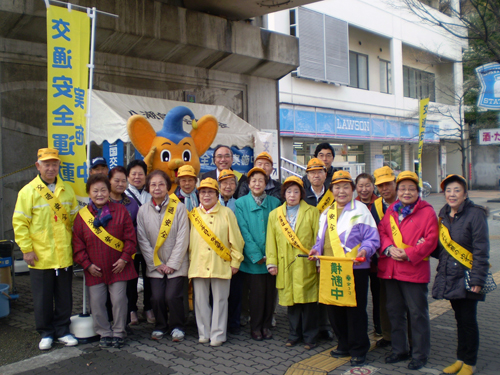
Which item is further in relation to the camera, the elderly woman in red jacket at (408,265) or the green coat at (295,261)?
the green coat at (295,261)

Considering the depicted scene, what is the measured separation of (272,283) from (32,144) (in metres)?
5.01

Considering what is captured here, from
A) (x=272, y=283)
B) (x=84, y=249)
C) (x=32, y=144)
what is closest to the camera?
(x=84, y=249)

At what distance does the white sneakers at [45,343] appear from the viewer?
4.33 meters

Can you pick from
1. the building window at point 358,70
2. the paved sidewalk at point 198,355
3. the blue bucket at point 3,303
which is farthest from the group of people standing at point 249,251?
the building window at point 358,70

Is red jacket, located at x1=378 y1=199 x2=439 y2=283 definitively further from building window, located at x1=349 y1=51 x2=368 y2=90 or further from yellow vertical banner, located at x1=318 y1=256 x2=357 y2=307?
building window, located at x1=349 y1=51 x2=368 y2=90

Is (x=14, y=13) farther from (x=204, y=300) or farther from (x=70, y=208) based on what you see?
(x=204, y=300)

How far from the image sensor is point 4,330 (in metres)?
4.93

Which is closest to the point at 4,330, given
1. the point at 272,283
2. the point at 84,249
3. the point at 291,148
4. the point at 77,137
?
the point at 84,249

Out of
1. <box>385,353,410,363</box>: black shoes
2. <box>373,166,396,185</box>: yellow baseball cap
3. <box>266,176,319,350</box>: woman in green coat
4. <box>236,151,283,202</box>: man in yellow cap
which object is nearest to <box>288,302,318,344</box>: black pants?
<box>266,176,319,350</box>: woman in green coat

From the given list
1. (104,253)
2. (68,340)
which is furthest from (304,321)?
(68,340)

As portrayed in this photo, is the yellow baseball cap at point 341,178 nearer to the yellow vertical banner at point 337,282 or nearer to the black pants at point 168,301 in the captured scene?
the yellow vertical banner at point 337,282

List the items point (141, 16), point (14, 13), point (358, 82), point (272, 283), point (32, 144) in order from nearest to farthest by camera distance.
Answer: point (272, 283) → point (14, 13) → point (32, 144) → point (141, 16) → point (358, 82)

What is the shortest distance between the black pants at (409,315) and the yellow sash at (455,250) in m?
0.39

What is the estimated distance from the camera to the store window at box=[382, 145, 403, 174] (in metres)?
25.7
